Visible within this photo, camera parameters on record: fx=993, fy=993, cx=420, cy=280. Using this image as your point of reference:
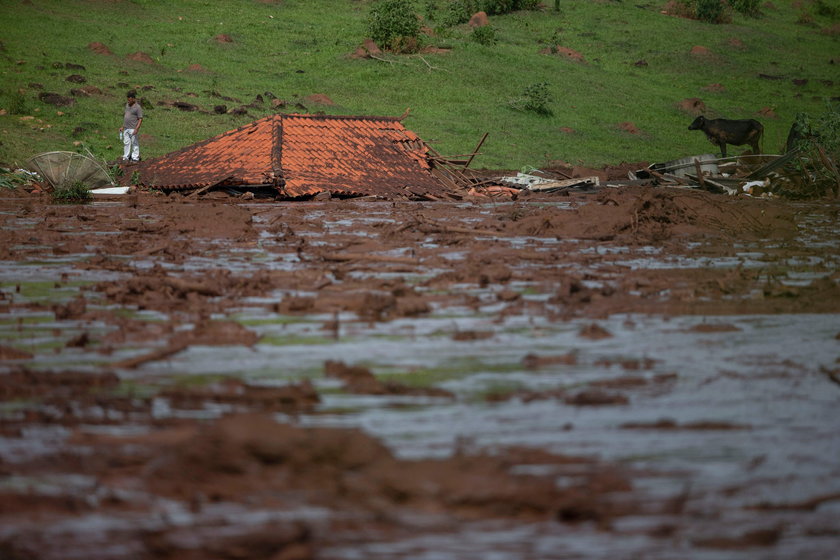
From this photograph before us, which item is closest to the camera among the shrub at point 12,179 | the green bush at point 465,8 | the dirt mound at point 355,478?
the dirt mound at point 355,478

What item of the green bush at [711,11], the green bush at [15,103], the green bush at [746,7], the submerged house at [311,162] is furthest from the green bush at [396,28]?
the green bush at [746,7]

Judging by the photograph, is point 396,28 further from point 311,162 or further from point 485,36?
point 311,162

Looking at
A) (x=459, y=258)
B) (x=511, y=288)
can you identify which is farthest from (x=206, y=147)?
(x=511, y=288)

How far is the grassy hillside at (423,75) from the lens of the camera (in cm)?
2855

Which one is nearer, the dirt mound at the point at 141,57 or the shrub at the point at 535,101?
the dirt mound at the point at 141,57

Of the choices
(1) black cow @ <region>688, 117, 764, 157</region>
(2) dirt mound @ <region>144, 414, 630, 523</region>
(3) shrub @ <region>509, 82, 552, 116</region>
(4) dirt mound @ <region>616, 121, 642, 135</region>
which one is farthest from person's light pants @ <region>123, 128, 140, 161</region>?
(2) dirt mound @ <region>144, 414, 630, 523</region>

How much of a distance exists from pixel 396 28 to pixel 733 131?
50.2 feet

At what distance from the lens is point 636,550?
301 centimetres

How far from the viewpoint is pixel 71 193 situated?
17484 mm

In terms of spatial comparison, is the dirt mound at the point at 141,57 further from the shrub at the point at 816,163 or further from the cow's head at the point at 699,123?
the shrub at the point at 816,163

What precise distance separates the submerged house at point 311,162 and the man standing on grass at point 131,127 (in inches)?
105

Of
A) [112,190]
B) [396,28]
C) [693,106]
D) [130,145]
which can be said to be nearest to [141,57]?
[396,28]

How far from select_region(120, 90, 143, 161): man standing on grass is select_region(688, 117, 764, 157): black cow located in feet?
50.9

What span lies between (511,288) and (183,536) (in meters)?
4.99
